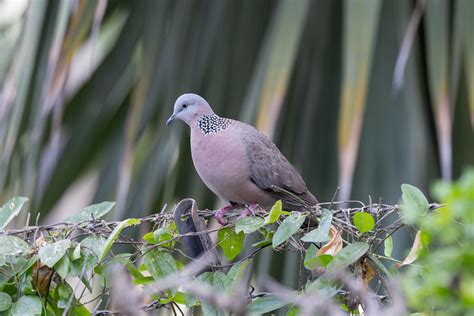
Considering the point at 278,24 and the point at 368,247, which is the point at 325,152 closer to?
the point at 278,24

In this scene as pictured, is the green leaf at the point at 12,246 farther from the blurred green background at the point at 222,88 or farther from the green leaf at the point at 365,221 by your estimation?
the blurred green background at the point at 222,88

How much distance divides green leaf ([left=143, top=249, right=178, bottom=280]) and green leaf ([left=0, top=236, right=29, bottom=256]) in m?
0.30

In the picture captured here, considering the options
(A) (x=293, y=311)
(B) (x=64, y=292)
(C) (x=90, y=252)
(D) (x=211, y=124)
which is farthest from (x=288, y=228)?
(D) (x=211, y=124)

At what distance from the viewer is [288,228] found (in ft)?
6.21

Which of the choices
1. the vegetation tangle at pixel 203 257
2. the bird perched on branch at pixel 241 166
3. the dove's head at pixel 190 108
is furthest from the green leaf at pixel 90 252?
the dove's head at pixel 190 108

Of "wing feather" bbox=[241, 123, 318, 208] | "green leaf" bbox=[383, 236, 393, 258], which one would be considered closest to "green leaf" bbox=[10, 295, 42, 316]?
"green leaf" bbox=[383, 236, 393, 258]

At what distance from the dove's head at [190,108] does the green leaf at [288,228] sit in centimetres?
169

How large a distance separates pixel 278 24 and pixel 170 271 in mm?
1955

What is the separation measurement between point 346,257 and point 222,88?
261 centimetres

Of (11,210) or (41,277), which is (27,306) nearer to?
(41,277)

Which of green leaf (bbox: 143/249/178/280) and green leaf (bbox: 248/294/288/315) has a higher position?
green leaf (bbox: 143/249/178/280)

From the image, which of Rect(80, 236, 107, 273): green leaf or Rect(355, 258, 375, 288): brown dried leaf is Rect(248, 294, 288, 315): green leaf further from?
Rect(80, 236, 107, 273): green leaf

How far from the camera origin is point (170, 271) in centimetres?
207

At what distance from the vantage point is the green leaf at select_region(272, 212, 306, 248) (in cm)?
188
